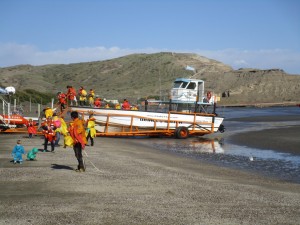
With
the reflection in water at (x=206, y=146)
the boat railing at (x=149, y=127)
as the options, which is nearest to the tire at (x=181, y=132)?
the boat railing at (x=149, y=127)

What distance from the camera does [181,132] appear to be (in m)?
27.0

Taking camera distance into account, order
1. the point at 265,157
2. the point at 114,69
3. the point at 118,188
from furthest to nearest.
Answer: the point at 114,69 → the point at 265,157 → the point at 118,188

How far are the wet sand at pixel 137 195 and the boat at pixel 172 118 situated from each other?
34.8 ft

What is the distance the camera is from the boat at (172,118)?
25.9 metres

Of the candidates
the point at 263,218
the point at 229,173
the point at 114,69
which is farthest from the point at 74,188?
the point at 114,69

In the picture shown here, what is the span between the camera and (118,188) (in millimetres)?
10695

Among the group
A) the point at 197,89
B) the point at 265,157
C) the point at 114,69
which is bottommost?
the point at 265,157

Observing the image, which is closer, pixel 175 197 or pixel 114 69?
pixel 175 197

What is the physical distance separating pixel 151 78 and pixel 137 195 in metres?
95.0

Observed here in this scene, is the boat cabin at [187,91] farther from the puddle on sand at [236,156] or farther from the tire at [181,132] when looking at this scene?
the puddle on sand at [236,156]

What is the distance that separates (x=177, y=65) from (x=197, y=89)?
8202cm

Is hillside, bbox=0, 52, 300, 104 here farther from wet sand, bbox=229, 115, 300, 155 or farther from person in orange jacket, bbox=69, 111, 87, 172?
person in orange jacket, bbox=69, 111, 87, 172

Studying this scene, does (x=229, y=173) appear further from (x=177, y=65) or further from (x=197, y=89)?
(x=177, y=65)

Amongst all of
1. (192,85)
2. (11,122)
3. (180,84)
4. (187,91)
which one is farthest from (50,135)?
(192,85)
